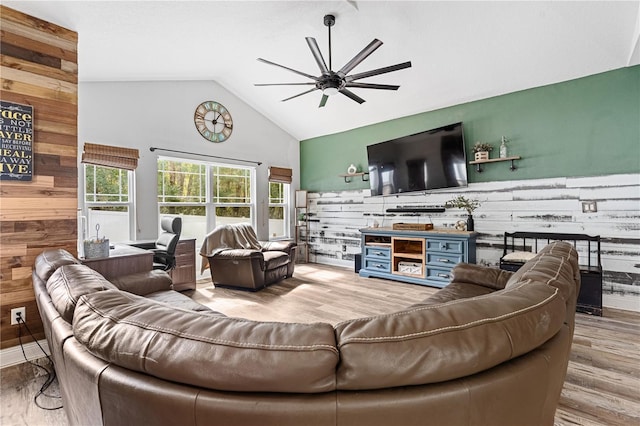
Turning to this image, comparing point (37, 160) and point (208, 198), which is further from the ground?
point (37, 160)

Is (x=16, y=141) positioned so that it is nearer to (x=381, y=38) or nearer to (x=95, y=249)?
(x=95, y=249)

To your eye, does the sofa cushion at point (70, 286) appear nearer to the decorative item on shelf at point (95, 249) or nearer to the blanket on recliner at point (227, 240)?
the decorative item on shelf at point (95, 249)

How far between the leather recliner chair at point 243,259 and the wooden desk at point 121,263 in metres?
1.32

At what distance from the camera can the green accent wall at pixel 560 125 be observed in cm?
345

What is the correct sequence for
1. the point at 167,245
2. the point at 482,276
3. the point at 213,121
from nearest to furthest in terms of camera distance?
the point at 482,276 → the point at 167,245 → the point at 213,121

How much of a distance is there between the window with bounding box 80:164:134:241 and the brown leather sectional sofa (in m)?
3.76

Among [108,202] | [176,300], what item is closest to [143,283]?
[176,300]

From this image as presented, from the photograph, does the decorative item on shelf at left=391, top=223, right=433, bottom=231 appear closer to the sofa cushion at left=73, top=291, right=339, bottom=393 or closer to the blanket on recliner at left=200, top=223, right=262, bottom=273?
the blanket on recliner at left=200, top=223, right=262, bottom=273

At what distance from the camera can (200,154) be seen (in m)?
4.97

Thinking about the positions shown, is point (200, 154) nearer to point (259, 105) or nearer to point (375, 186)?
point (259, 105)

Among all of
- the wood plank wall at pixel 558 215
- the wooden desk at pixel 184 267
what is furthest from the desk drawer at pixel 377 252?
the wooden desk at pixel 184 267

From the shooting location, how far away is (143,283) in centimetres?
249

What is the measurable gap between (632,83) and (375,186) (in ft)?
11.0

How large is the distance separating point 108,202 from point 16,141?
1.88 meters
